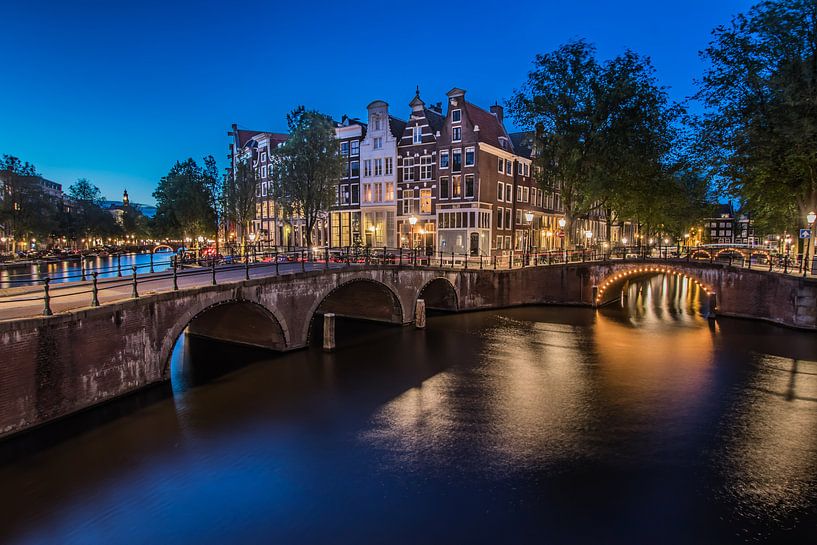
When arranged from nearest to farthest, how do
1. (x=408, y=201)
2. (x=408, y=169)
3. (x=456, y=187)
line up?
1. (x=456, y=187)
2. (x=408, y=169)
3. (x=408, y=201)

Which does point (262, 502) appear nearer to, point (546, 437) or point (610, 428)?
point (546, 437)

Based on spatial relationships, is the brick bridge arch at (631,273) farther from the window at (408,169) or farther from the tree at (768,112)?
the window at (408,169)

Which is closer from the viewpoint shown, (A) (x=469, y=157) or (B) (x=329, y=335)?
(B) (x=329, y=335)

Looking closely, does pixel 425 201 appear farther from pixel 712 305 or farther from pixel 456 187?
pixel 712 305

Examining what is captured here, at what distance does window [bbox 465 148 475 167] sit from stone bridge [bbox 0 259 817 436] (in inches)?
535

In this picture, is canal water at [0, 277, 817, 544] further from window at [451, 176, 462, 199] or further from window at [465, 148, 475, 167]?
window at [465, 148, 475, 167]

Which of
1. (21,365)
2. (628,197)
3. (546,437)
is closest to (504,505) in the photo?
(546,437)

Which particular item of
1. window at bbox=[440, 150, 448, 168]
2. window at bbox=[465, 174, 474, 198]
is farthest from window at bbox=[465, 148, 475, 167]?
window at bbox=[440, 150, 448, 168]

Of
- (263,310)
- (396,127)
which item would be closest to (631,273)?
(396,127)

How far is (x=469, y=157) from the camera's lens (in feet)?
154

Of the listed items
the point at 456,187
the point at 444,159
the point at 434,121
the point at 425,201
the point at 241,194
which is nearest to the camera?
the point at 456,187

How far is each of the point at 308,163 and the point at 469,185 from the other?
55.7 feet

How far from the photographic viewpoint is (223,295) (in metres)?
19.3

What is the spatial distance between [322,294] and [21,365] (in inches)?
535
